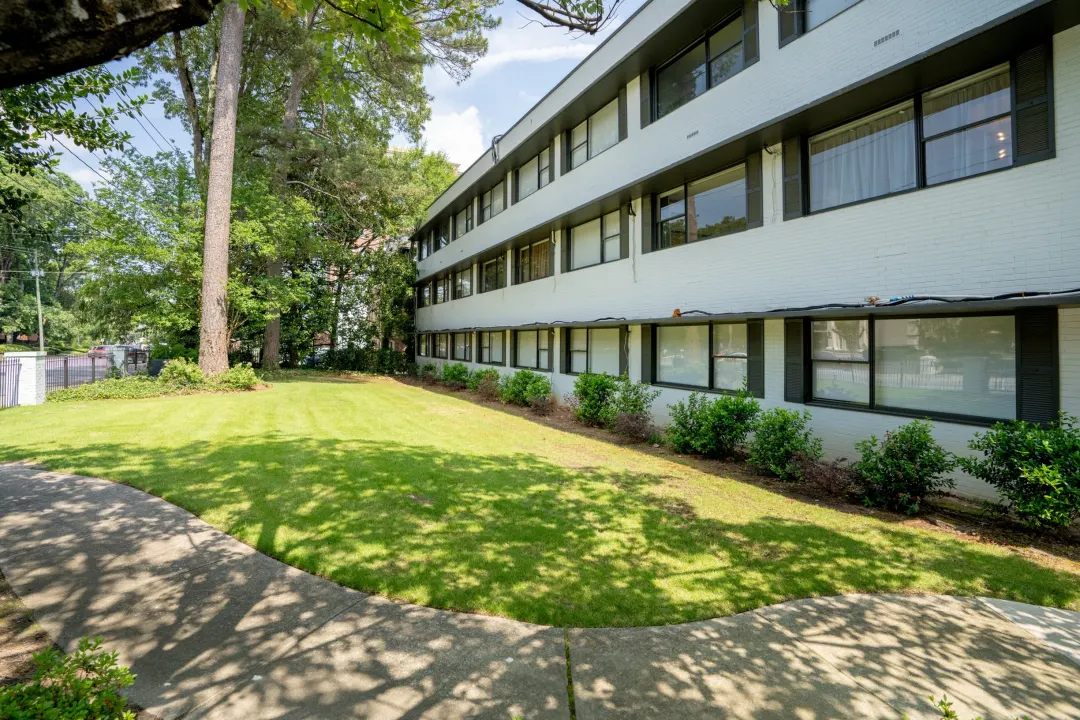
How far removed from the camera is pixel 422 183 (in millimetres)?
26391

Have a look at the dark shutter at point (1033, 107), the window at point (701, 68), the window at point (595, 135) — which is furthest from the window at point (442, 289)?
the dark shutter at point (1033, 107)

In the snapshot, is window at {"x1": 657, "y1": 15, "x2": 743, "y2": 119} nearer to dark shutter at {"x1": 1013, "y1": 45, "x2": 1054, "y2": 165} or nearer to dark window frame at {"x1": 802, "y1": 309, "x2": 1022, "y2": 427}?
dark shutter at {"x1": 1013, "y1": 45, "x2": 1054, "y2": 165}

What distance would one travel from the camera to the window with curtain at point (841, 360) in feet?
25.9

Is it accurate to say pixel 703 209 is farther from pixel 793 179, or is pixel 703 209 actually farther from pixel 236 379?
pixel 236 379

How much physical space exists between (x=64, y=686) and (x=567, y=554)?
3.64m

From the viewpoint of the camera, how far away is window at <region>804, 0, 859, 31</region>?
26.4 feet

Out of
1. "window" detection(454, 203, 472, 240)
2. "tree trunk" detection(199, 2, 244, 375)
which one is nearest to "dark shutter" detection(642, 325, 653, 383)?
"window" detection(454, 203, 472, 240)

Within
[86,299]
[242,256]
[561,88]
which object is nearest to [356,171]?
[242,256]

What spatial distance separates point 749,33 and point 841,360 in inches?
260

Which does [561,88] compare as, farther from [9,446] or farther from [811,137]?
[9,446]

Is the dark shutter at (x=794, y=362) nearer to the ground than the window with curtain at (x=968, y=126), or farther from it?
nearer to the ground

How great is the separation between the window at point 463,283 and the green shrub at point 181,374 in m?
11.6

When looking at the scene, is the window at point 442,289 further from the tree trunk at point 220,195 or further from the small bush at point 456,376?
the tree trunk at point 220,195

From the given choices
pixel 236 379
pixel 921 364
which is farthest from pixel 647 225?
pixel 236 379
